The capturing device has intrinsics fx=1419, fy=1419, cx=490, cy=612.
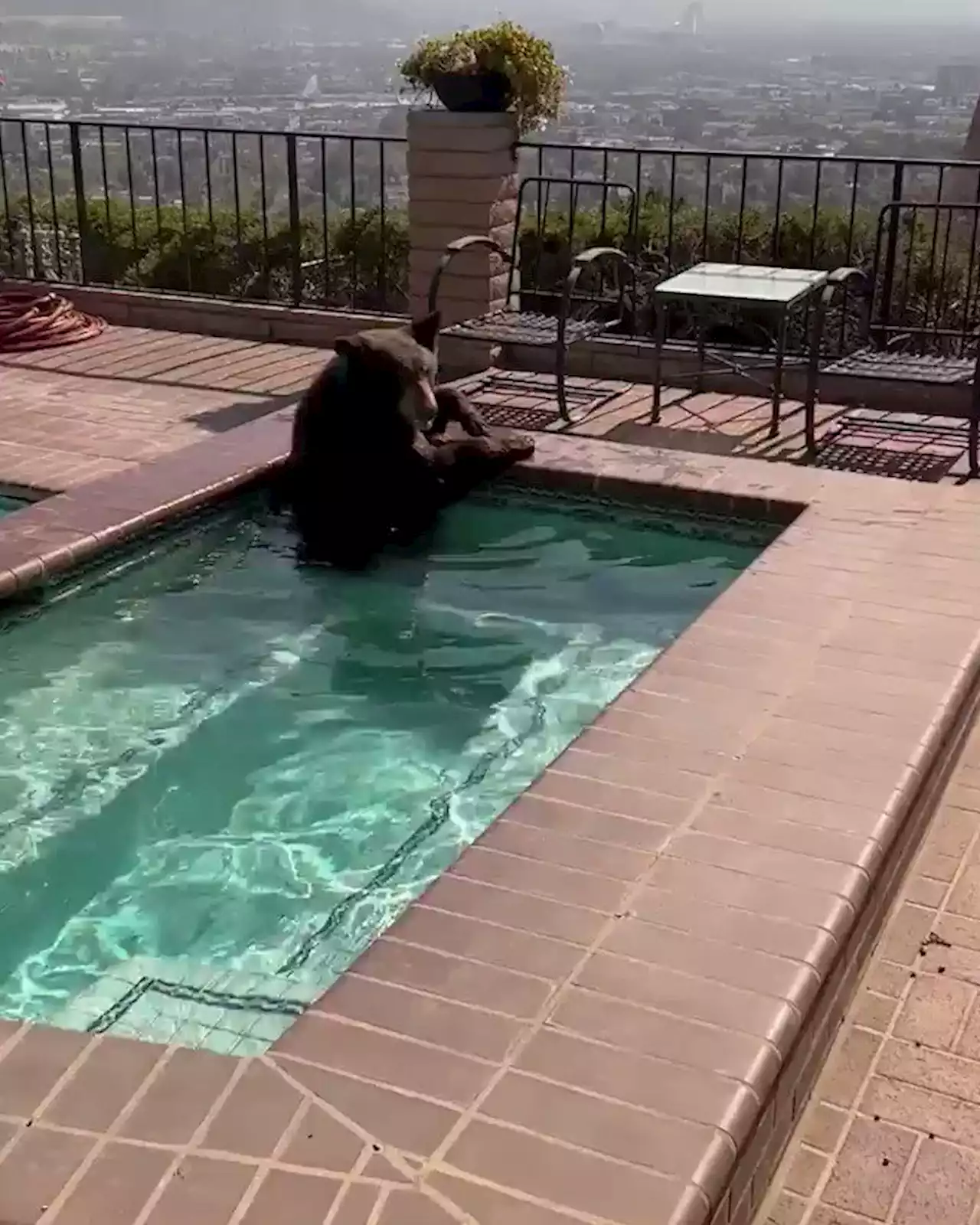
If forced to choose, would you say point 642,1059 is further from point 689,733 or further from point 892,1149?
point 689,733

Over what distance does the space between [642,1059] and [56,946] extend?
142 centimetres

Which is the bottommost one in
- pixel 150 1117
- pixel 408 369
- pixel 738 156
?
pixel 150 1117

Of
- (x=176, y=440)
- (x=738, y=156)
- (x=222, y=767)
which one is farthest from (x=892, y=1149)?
(x=738, y=156)

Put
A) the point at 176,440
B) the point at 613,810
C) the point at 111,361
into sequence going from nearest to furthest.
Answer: the point at 613,810, the point at 176,440, the point at 111,361

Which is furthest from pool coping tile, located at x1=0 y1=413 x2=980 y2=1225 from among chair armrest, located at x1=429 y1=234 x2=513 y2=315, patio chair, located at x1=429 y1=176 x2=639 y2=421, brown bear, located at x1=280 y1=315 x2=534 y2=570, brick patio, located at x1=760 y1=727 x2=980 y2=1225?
chair armrest, located at x1=429 y1=234 x2=513 y2=315

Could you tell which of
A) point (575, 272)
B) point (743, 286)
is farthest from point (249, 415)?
point (743, 286)

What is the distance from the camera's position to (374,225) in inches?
358

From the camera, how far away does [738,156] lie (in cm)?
661

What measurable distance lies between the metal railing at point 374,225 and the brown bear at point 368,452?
1962 millimetres

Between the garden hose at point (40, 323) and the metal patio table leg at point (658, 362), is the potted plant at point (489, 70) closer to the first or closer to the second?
the metal patio table leg at point (658, 362)

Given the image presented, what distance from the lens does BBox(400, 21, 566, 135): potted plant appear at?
6621mm

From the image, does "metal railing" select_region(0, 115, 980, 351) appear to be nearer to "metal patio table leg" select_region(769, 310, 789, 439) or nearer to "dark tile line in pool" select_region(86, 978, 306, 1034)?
"metal patio table leg" select_region(769, 310, 789, 439)

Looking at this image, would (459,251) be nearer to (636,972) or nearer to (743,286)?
(743,286)

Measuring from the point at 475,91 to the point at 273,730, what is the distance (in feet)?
13.4
